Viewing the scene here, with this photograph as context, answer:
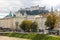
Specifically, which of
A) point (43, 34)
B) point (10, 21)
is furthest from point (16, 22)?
point (43, 34)

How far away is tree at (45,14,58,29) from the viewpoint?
672 centimetres

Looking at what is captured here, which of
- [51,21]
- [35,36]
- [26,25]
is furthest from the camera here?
[26,25]

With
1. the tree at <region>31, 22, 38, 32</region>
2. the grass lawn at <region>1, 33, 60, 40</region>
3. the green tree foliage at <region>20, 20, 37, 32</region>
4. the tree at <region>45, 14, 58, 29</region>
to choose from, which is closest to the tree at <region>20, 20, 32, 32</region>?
the green tree foliage at <region>20, 20, 37, 32</region>

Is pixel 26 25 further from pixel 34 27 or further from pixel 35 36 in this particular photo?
pixel 35 36

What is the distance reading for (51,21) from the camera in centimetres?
696

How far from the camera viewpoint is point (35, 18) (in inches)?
297

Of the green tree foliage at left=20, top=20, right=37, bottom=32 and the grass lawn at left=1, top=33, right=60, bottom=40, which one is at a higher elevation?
the green tree foliage at left=20, top=20, right=37, bottom=32

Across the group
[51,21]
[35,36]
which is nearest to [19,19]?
[35,36]

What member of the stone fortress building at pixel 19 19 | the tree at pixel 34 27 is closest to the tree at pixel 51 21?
the stone fortress building at pixel 19 19

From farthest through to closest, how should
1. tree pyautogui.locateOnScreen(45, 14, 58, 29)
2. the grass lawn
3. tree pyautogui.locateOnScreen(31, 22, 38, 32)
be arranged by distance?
tree pyautogui.locateOnScreen(31, 22, 38, 32) → tree pyautogui.locateOnScreen(45, 14, 58, 29) → the grass lawn

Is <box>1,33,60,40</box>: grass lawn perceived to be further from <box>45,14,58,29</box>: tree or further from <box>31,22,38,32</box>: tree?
<box>45,14,58,29</box>: tree

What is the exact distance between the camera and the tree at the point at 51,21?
22.0 feet

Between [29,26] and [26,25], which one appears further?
[26,25]

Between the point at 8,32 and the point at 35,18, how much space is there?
1212mm
